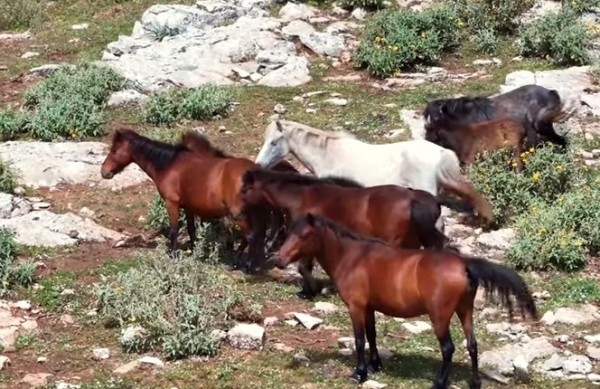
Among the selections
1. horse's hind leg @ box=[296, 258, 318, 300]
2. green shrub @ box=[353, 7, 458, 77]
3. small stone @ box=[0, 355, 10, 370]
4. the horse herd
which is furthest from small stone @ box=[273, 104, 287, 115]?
small stone @ box=[0, 355, 10, 370]

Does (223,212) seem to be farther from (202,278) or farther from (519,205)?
(519,205)

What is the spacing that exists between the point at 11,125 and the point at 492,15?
7.69 m

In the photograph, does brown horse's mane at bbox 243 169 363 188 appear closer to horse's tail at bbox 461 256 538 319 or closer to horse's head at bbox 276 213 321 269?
horse's head at bbox 276 213 321 269

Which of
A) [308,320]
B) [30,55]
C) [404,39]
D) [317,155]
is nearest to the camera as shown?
[308,320]

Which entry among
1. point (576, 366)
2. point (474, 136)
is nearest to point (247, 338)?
point (576, 366)

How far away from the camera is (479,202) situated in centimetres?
1099

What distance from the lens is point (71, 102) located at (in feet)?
47.4

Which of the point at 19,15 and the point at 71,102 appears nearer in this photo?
the point at 71,102

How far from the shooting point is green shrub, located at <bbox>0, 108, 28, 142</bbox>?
14039mm

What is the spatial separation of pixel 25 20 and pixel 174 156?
9.85 meters

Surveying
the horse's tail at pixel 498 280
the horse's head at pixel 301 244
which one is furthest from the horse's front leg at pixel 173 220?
the horse's tail at pixel 498 280

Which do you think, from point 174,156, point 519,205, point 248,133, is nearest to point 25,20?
point 248,133

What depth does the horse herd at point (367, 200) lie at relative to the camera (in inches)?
294

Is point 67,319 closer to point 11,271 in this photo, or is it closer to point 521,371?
point 11,271
